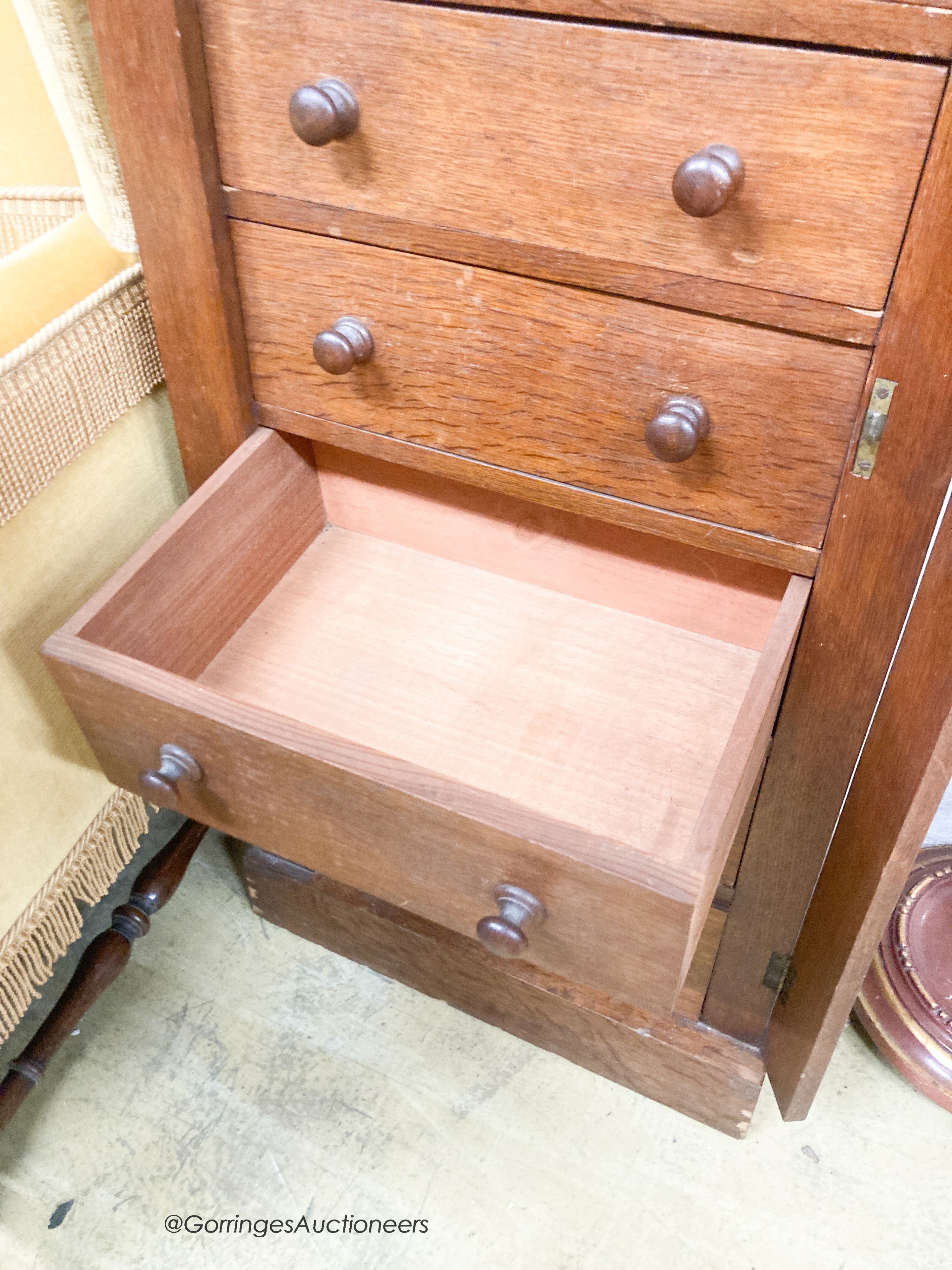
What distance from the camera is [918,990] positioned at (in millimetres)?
898

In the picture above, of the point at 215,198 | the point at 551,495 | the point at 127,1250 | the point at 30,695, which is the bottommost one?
the point at 127,1250

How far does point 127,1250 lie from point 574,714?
22.9 inches

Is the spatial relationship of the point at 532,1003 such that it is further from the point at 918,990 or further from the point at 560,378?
the point at 560,378

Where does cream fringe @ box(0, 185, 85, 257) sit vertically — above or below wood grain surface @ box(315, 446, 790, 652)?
above

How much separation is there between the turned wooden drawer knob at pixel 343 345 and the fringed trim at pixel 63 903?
1.26 feet

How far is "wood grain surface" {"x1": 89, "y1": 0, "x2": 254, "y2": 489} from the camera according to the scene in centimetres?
56

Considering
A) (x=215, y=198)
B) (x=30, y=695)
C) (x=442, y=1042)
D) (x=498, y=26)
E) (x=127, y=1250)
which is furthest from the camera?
(x=442, y=1042)

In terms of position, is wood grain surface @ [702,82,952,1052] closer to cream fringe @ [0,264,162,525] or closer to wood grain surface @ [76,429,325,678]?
wood grain surface @ [76,429,325,678]

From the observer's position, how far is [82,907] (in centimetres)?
104

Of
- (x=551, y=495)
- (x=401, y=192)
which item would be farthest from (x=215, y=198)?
(x=551, y=495)

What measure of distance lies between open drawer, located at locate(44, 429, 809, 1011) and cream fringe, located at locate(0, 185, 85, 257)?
11.2 inches

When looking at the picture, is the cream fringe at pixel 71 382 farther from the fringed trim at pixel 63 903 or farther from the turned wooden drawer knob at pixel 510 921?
the turned wooden drawer knob at pixel 510 921

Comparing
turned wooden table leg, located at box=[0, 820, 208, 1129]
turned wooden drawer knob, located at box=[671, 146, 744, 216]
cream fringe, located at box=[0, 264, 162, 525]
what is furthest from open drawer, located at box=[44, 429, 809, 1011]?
turned wooden table leg, located at box=[0, 820, 208, 1129]

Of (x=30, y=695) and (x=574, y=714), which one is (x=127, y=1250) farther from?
(x=574, y=714)
